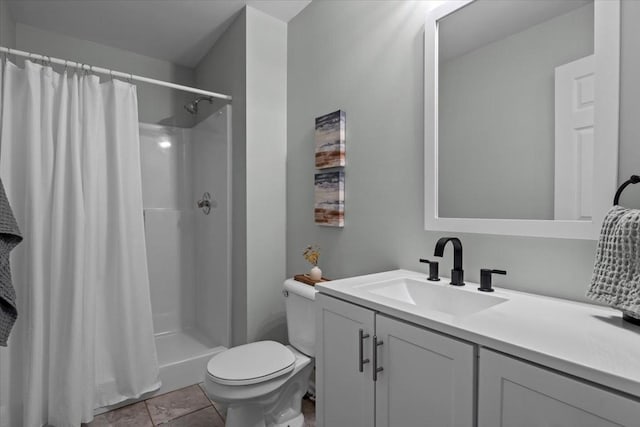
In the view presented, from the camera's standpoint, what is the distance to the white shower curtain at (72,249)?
1591mm

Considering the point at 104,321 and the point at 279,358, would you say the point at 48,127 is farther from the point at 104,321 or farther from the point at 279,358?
the point at 279,358

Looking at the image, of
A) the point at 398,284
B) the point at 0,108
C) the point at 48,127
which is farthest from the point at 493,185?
the point at 0,108

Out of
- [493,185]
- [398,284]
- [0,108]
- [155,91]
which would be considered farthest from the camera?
[155,91]

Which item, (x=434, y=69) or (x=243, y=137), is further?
(x=243, y=137)

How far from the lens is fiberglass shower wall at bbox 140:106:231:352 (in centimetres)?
248

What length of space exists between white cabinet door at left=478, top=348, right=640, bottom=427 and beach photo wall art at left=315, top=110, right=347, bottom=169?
1.26 meters

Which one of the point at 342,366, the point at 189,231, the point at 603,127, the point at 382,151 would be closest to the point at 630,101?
the point at 603,127

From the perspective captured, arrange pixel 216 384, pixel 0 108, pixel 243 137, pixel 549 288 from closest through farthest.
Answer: pixel 549 288 < pixel 216 384 < pixel 0 108 < pixel 243 137

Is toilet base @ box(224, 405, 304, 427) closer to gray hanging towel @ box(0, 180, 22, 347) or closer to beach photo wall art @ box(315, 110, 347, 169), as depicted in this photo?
gray hanging towel @ box(0, 180, 22, 347)

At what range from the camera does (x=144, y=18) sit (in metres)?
2.23

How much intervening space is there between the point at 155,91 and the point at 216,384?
2.48 m

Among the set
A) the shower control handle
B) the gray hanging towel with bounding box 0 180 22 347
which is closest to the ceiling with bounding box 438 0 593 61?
the gray hanging towel with bounding box 0 180 22 347

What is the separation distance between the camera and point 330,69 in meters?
1.87

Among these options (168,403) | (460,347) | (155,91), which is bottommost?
(168,403)
